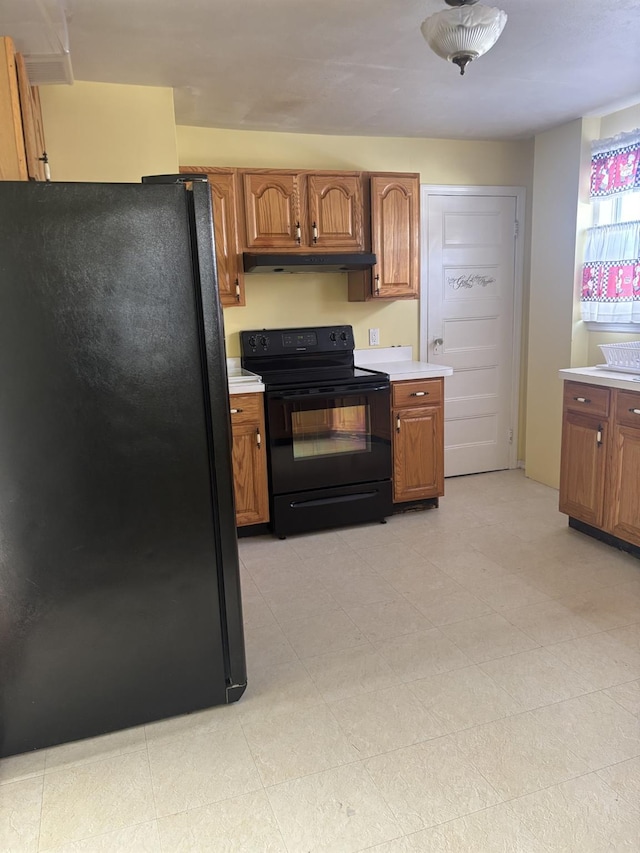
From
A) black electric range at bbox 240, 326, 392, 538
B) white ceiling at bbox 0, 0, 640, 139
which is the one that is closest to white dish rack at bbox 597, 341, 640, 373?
black electric range at bbox 240, 326, 392, 538

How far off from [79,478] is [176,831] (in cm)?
99

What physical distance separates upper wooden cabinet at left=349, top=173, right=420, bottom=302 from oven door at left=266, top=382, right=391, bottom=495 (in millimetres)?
717

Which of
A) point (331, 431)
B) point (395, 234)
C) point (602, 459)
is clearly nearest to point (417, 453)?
point (331, 431)

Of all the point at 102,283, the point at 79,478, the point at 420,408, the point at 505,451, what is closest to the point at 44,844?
the point at 79,478

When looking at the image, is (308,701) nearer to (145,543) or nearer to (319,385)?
(145,543)

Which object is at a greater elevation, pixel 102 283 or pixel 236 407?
pixel 102 283

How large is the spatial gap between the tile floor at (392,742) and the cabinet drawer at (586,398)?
Answer: 0.82 meters

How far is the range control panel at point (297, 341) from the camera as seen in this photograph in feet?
12.7

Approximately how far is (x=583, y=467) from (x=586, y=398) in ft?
1.25

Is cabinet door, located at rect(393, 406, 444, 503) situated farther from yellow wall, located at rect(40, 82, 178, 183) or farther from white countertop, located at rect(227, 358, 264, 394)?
yellow wall, located at rect(40, 82, 178, 183)

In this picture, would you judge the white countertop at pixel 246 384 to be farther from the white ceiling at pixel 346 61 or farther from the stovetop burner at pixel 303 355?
the white ceiling at pixel 346 61

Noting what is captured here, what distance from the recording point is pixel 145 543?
1917 mm

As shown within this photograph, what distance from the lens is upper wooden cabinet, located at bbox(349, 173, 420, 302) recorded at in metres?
3.78

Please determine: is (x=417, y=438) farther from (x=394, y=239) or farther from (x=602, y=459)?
(x=394, y=239)
